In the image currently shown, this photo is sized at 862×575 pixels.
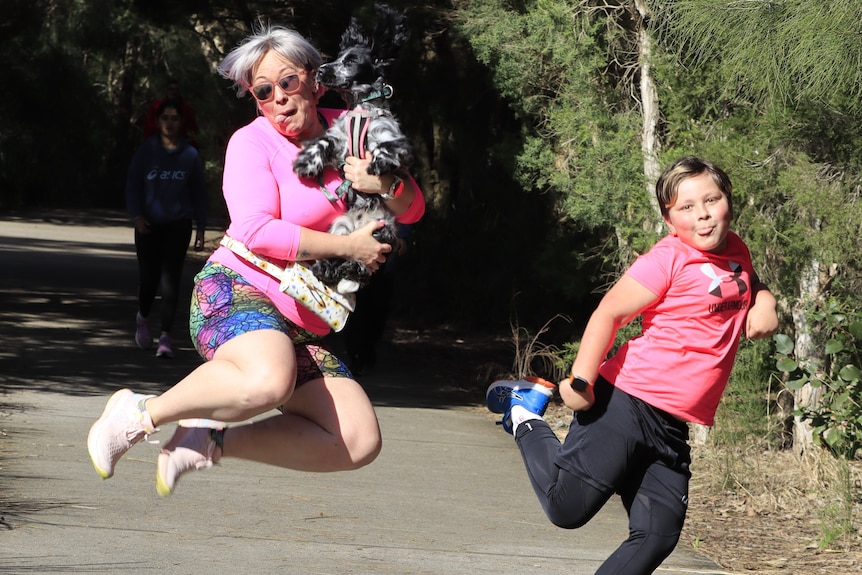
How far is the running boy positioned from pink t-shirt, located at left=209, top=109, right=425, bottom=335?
3.13 ft

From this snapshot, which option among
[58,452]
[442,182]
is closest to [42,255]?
[442,182]

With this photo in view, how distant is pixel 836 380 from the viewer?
7.29 m

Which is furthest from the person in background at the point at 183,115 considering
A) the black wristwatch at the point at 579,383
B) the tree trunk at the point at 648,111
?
the black wristwatch at the point at 579,383

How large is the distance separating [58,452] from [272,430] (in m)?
3.45

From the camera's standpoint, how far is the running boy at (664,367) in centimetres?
418

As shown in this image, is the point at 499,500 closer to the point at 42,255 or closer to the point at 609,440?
the point at 609,440

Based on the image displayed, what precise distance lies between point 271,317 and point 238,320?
0.36 feet

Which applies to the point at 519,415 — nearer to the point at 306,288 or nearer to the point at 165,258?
the point at 306,288

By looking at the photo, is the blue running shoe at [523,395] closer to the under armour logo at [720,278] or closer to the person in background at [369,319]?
the under armour logo at [720,278]

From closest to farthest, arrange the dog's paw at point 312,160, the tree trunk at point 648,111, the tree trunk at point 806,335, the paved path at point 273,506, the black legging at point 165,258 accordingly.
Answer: the dog's paw at point 312,160 → the paved path at point 273,506 → the tree trunk at point 806,335 → the tree trunk at point 648,111 → the black legging at point 165,258

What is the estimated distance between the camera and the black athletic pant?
166 inches

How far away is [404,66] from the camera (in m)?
13.3

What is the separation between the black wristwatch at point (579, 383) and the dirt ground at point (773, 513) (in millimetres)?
2375

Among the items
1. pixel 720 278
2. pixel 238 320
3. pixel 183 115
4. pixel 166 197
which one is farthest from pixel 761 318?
pixel 183 115
